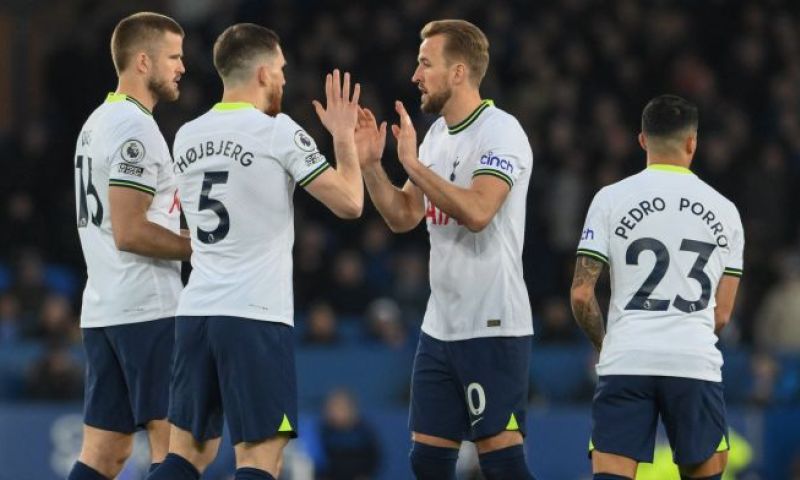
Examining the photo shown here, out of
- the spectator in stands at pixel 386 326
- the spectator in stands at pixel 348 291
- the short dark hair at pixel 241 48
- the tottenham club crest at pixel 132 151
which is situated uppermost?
the short dark hair at pixel 241 48

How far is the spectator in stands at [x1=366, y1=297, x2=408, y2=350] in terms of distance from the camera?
44.7ft

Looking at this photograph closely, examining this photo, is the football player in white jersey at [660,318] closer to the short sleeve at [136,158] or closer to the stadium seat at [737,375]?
the short sleeve at [136,158]

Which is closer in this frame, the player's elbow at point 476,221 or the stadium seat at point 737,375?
the player's elbow at point 476,221

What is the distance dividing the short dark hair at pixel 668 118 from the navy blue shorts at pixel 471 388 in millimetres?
1129

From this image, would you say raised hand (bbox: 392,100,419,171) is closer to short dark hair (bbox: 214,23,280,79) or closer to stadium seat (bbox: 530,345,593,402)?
short dark hair (bbox: 214,23,280,79)

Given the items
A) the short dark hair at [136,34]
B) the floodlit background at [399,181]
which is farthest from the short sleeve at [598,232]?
the floodlit background at [399,181]

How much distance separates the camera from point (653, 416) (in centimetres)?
680

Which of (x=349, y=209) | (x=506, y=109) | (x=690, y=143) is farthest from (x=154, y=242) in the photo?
(x=506, y=109)

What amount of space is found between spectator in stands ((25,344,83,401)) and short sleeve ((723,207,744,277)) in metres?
7.30

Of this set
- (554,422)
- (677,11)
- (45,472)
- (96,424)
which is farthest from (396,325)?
(96,424)

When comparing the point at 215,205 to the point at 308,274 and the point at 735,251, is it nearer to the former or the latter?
the point at 735,251

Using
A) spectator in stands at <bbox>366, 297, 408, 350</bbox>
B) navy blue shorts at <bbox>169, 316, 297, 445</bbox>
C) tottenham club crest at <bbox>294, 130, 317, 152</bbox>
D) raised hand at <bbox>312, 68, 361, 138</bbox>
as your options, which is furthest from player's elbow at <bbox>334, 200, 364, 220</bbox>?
spectator in stands at <bbox>366, 297, 408, 350</bbox>

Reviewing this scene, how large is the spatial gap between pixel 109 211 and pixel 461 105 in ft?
5.49

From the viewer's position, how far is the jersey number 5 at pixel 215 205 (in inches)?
264
